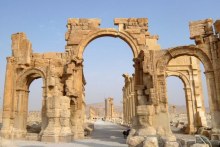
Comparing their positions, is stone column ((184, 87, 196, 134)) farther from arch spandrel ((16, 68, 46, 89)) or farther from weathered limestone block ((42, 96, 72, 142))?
arch spandrel ((16, 68, 46, 89))

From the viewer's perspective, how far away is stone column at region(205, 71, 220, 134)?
36.0 ft

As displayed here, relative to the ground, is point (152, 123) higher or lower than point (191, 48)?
lower

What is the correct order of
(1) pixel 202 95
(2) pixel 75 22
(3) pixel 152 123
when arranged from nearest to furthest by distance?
(3) pixel 152 123 → (2) pixel 75 22 → (1) pixel 202 95

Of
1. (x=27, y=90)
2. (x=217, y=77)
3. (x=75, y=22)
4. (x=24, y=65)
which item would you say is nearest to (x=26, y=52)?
(x=24, y=65)

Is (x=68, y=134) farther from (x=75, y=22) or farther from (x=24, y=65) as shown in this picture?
(x=75, y=22)

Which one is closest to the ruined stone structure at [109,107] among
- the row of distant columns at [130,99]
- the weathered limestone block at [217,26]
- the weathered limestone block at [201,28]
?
the row of distant columns at [130,99]

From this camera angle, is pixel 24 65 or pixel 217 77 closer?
pixel 217 77

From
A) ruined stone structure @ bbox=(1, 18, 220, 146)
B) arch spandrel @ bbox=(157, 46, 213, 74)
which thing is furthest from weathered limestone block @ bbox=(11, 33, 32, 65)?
arch spandrel @ bbox=(157, 46, 213, 74)

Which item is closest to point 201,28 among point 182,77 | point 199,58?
point 199,58

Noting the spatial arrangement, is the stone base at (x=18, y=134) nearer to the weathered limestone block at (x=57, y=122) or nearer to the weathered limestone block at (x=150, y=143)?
the weathered limestone block at (x=57, y=122)

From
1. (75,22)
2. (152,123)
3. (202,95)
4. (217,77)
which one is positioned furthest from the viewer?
(202,95)

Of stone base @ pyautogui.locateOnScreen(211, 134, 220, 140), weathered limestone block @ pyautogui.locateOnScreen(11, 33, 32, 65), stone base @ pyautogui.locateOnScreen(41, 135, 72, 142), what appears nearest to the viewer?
stone base @ pyautogui.locateOnScreen(211, 134, 220, 140)

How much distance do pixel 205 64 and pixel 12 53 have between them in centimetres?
1223

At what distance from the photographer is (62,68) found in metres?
14.8
